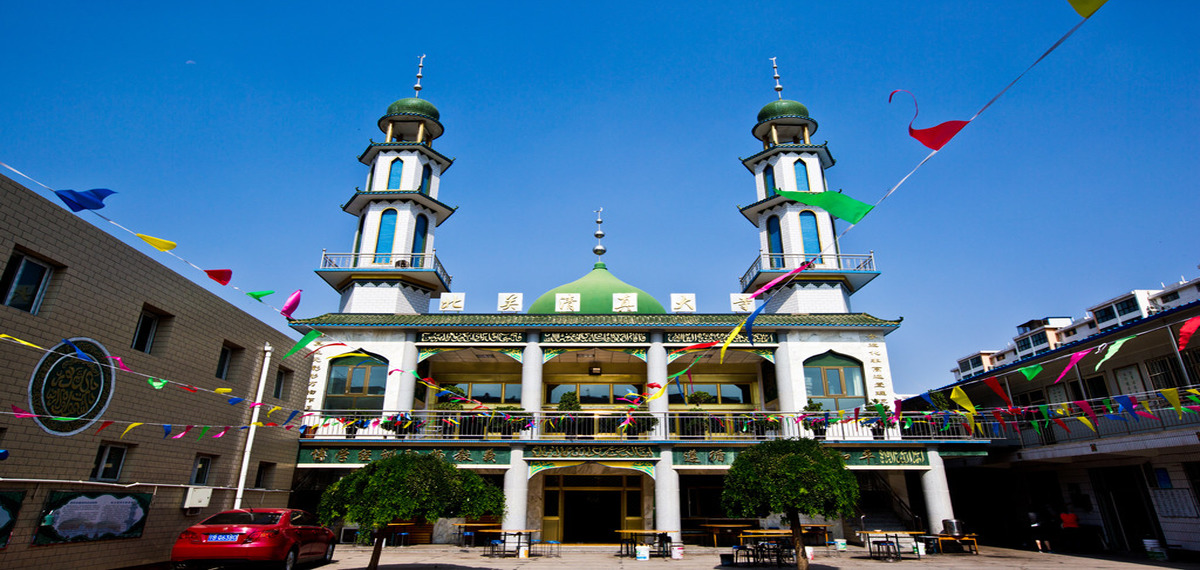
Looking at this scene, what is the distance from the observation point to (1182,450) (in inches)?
611

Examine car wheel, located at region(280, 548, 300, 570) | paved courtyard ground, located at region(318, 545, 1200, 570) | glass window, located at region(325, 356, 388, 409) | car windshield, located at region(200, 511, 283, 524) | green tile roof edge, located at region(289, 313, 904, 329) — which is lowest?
paved courtyard ground, located at region(318, 545, 1200, 570)

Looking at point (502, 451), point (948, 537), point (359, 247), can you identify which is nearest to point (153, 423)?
point (502, 451)

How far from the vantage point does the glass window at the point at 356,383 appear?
19.3 metres

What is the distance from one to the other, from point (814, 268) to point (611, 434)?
30.5ft

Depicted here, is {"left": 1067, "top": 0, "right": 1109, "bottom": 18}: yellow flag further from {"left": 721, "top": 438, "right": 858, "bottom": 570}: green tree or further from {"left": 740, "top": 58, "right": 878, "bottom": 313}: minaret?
{"left": 740, "top": 58, "right": 878, "bottom": 313}: minaret

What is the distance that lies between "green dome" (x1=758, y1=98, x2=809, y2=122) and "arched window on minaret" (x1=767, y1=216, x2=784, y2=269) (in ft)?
15.3

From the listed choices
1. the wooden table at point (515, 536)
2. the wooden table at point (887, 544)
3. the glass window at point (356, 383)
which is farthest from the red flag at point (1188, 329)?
the glass window at point (356, 383)

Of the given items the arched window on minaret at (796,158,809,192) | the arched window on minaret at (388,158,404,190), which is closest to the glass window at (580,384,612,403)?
the arched window on minaret at (388,158,404,190)

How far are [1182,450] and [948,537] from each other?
592 centimetres

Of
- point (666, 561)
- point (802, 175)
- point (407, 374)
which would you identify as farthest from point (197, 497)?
point (802, 175)

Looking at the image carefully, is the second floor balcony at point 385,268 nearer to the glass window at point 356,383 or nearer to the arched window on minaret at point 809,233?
the glass window at point 356,383

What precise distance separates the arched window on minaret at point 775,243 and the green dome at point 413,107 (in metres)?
14.4

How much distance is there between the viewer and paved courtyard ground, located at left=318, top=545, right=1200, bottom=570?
1400 centimetres

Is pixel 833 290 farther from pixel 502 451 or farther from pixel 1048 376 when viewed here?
pixel 502 451
